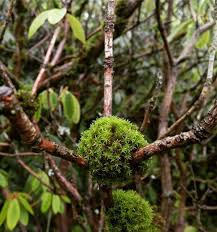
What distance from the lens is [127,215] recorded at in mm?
562

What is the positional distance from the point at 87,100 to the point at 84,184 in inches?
14.4

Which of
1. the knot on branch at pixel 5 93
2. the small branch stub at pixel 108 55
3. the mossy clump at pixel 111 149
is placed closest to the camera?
the knot on branch at pixel 5 93

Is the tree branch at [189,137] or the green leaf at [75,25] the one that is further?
the green leaf at [75,25]

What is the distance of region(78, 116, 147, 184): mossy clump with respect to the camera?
1.61 feet

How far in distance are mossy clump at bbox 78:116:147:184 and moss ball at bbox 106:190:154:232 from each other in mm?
71

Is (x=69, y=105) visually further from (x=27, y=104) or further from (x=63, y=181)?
(x=27, y=104)

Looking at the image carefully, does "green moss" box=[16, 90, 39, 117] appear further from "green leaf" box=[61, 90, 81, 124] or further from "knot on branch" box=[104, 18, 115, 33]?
"green leaf" box=[61, 90, 81, 124]

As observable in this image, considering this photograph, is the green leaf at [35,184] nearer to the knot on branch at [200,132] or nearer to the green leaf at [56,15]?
the green leaf at [56,15]

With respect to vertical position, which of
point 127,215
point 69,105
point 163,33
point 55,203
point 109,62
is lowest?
point 127,215

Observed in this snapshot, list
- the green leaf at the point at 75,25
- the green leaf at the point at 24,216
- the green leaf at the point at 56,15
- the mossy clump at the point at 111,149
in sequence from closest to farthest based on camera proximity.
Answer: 1. the mossy clump at the point at 111,149
2. the green leaf at the point at 56,15
3. the green leaf at the point at 75,25
4. the green leaf at the point at 24,216

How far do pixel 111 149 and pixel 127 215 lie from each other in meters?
0.12

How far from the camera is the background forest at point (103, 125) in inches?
19.7

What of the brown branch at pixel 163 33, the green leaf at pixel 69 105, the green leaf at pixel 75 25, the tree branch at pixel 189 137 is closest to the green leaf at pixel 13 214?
the green leaf at pixel 69 105

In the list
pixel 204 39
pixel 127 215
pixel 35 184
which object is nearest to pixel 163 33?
pixel 204 39
